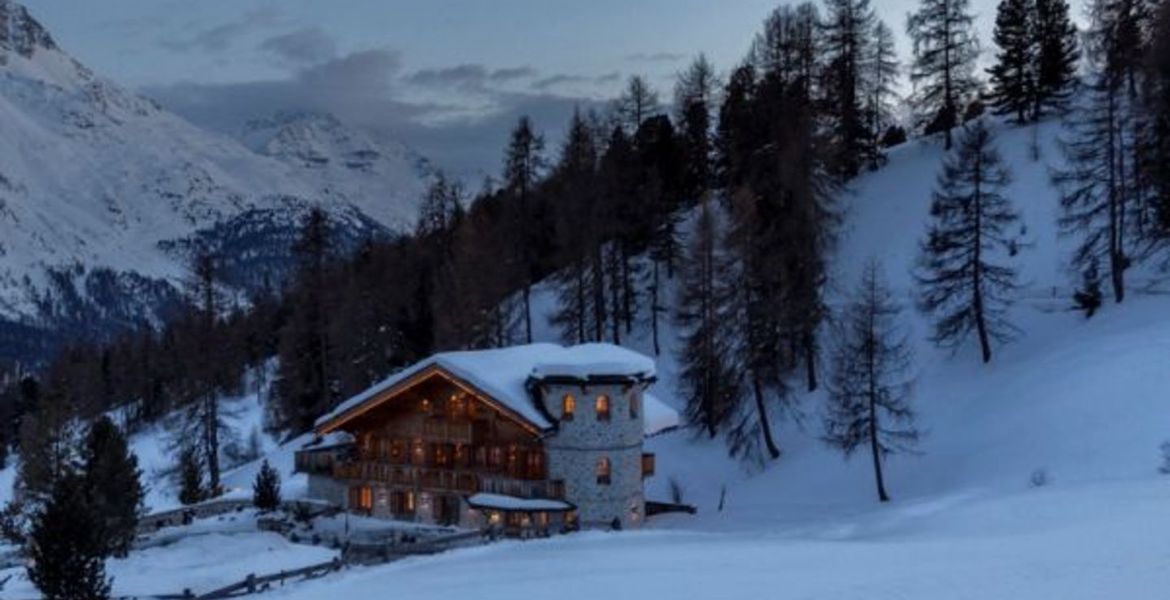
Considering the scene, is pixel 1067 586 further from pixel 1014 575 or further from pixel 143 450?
pixel 143 450

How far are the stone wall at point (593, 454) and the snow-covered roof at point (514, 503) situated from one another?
1.01 metres

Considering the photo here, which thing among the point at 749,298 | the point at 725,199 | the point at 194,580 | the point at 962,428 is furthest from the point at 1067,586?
the point at 725,199

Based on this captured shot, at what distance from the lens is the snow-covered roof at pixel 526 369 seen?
4444cm

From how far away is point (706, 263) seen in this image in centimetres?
5469

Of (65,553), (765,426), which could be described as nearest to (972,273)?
(765,426)

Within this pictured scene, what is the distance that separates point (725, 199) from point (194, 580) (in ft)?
137

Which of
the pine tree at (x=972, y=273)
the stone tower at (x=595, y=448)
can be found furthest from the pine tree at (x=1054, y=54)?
the stone tower at (x=595, y=448)

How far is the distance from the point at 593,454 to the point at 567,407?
2.19m

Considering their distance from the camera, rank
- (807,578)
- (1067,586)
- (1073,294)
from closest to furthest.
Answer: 1. (1067,586)
2. (807,578)
3. (1073,294)

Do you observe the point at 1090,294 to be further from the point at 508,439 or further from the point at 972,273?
the point at 508,439

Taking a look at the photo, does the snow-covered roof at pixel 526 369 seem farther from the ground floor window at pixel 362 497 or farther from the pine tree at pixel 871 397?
the pine tree at pixel 871 397

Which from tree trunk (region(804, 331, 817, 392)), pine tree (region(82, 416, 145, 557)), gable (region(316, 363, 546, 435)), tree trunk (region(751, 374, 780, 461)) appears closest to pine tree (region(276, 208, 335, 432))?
gable (region(316, 363, 546, 435))

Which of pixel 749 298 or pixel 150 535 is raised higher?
pixel 749 298

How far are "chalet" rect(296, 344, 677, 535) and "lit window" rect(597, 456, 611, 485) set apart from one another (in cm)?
4
